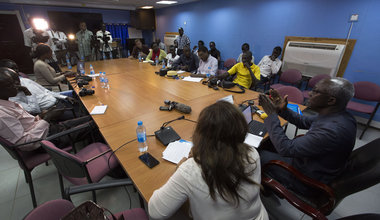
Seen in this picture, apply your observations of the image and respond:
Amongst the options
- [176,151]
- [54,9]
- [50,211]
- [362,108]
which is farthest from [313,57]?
[54,9]

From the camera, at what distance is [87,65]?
176 inches

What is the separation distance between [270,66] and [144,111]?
12.4 ft

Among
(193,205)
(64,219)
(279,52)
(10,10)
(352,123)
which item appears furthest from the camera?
(10,10)

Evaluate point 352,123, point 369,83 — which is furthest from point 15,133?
point 369,83

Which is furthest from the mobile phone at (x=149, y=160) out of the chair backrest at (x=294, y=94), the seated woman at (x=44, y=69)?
the seated woman at (x=44, y=69)

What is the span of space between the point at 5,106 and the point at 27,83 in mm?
1038

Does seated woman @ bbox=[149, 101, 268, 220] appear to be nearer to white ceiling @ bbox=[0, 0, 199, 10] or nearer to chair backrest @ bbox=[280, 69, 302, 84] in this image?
chair backrest @ bbox=[280, 69, 302, 84]

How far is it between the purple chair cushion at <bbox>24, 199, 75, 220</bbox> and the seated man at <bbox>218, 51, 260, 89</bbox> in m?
2.83

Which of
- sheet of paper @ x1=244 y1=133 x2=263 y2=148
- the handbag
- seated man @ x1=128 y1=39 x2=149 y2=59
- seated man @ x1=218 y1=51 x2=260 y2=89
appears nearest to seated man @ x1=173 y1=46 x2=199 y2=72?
seated man @ x1=218 y1=51 x2=260 y2=89

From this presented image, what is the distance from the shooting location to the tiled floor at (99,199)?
1637 mm

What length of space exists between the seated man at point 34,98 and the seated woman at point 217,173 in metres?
2.31

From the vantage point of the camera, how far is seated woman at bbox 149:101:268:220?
0.70m

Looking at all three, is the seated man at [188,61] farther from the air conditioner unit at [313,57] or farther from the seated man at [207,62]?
the air conditioner unit at [313,57]

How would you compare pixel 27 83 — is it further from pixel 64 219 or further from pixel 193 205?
pixel 193 205
